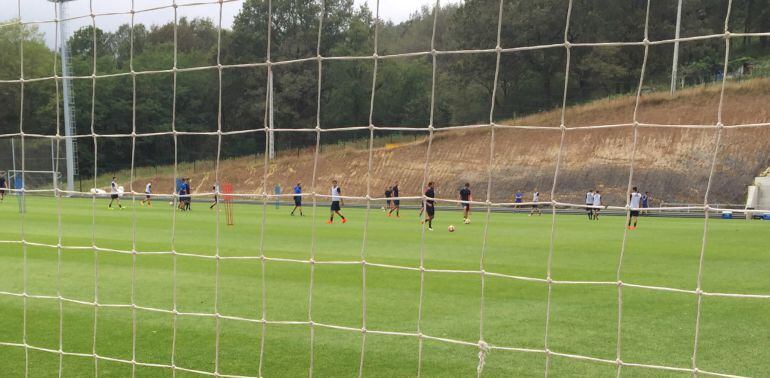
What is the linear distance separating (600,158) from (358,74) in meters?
14.8

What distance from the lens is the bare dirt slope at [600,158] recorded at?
1462 inches

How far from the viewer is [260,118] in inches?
1513

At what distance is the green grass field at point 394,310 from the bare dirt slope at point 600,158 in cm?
2082

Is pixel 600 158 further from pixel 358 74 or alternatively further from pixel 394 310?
pixel 394 310

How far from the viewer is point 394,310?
8.31m

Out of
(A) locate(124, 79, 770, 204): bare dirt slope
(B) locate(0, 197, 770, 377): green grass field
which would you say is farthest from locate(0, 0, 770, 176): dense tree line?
(B) locate(0, 197, 770, 377): green grass field

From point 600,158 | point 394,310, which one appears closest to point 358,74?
point 600,158

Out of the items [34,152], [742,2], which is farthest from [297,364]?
[742,2]

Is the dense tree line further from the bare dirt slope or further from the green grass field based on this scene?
the green grass field

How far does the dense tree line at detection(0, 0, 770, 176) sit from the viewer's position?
25906 mm

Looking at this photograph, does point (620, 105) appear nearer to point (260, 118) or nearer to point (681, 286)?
point (260, 118)

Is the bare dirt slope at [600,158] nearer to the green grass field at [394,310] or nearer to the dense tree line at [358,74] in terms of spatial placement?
the dense tree line at [358,74]

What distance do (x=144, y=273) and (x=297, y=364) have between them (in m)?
5.89

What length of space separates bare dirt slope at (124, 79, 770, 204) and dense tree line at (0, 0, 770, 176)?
161cm
